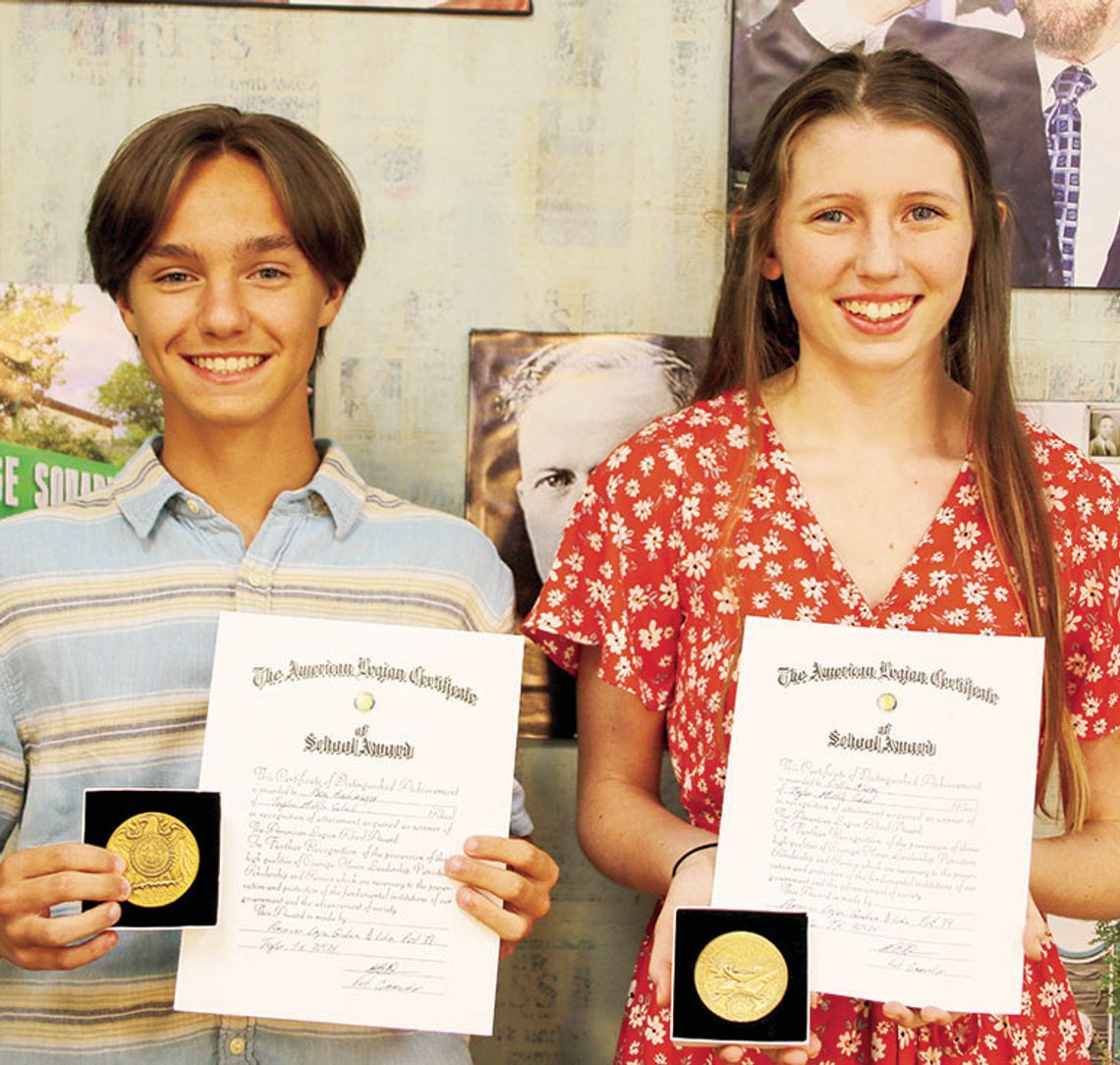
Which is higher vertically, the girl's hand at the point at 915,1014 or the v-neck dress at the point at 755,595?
the v-neck dress at the point at 755,595

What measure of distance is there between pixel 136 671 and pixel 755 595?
2.38ft

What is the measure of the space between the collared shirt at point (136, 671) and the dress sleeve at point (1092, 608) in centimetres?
78

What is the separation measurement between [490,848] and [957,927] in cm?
49

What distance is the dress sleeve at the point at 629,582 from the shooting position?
1.59 m

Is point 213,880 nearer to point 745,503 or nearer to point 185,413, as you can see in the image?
point 185,413

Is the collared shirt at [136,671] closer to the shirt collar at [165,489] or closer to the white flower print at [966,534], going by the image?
the shirt collar at [165,489]

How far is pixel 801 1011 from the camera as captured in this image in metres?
1.29

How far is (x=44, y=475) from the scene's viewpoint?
2.00m

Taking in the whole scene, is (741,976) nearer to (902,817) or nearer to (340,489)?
(902,817)

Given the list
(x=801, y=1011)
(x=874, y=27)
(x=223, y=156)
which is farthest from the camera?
(x=874, y=27)

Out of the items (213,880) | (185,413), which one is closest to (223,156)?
(185,413)

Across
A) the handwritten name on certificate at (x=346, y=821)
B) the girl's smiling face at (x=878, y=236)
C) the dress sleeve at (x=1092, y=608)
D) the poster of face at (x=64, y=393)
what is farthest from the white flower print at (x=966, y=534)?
the poster of face at (x=64, y=393)

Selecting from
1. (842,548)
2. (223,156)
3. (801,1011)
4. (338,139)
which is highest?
(338,139)

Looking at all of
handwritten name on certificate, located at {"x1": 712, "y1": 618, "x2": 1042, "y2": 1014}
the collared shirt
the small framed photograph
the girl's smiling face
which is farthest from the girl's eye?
the collared shirt
